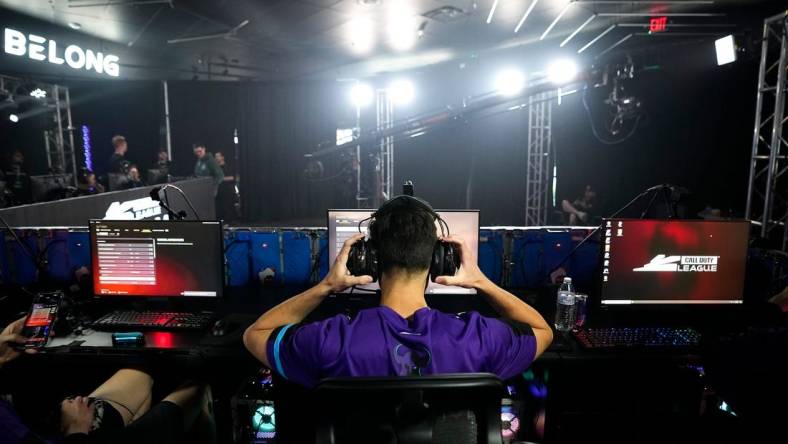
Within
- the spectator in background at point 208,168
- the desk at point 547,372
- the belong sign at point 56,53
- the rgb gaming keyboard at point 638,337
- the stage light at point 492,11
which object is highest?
the stage light at point 492,11

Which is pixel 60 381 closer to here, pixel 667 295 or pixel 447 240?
pixel 447 240

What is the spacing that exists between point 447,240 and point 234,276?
61.9 inches

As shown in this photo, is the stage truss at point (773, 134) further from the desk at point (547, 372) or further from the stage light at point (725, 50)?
the desk at point (547, 372)

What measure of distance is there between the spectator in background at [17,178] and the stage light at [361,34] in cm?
533

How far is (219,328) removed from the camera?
81.5 inches

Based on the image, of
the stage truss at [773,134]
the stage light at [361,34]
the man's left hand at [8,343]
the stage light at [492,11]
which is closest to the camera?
the man's left hand at [8,343]

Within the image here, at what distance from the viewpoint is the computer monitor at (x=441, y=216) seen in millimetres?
2297

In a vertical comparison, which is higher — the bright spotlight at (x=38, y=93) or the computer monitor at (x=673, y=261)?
the bright spotlight at (x=38, y=93)

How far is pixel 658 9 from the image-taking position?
5.49 metres

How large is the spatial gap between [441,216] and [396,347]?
1262mm

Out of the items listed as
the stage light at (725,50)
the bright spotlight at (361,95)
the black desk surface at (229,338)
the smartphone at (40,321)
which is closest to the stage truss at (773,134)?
the stage light at (725,50)

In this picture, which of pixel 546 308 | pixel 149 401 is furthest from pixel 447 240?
pixel 149 401

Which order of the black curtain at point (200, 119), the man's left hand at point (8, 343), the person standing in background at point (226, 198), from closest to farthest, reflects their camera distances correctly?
the man's left hand at point (8, 343) → the person standing in background at point (226, 198) → the black curtain at point (200, 119)

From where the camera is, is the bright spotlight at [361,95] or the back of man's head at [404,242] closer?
the back of man's head at [404,242]
